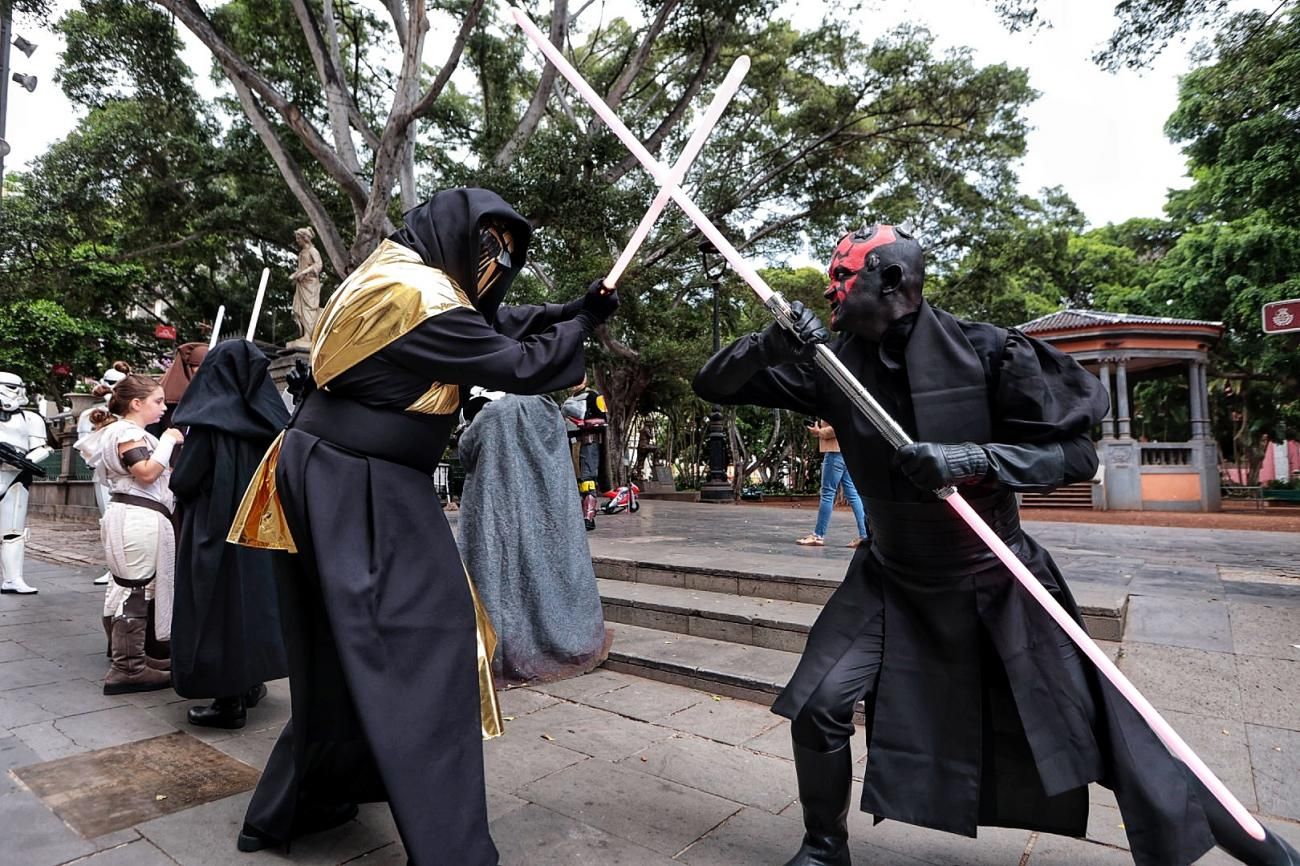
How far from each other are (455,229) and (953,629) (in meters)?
1.84

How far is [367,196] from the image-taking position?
460 inches

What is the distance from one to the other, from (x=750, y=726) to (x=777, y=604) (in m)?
1.57

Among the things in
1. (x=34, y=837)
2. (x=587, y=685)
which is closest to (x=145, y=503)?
(x=34, y=837)

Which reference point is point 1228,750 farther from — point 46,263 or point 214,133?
point 46,263

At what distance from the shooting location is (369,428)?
86.2 inches

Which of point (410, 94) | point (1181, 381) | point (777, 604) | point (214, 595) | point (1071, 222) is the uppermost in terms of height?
point (1071, 222)

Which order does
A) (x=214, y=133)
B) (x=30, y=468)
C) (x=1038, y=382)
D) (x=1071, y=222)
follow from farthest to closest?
(x=1071, y=222) < (x=214, y=133) < (x=30, y=468) < (x=1038, y=382)

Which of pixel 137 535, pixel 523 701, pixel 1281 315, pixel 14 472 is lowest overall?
pixel 523 701

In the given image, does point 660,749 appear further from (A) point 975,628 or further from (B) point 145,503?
(B) point 145,503

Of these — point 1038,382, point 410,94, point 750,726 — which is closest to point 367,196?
point 410,94

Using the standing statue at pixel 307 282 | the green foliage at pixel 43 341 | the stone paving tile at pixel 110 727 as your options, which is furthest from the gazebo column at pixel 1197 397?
the green foliage at pixel 43 341

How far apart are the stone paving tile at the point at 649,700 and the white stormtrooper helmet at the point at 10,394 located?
255 inches

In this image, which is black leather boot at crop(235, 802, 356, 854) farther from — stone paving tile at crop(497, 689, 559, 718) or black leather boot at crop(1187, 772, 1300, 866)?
black leather boot at crop(1187, 772, 1300, 866)

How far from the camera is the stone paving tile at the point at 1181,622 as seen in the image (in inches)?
158
